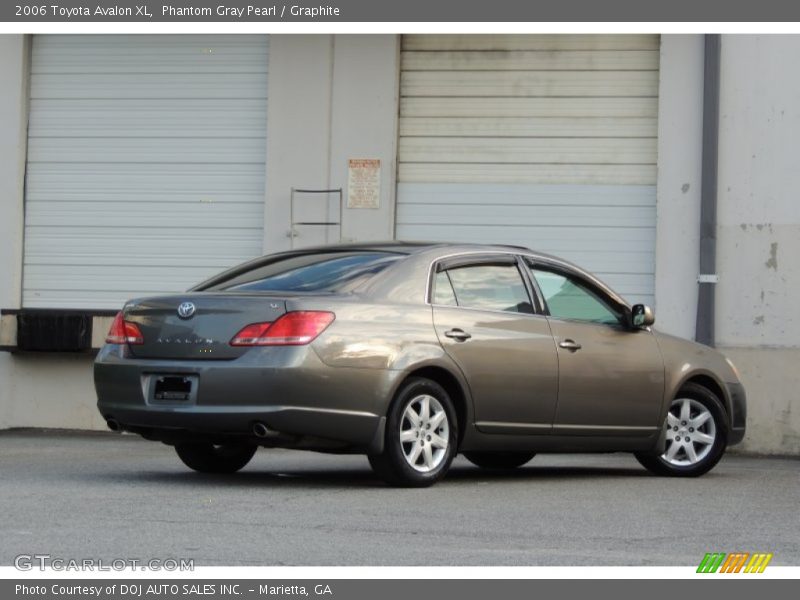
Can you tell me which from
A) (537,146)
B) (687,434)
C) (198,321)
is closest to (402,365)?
(198,321)

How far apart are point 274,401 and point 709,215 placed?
8.29 meters

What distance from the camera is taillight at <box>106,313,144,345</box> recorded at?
944cm

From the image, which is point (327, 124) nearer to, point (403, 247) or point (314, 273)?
point (403, 247)

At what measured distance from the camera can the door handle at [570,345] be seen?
408 inches

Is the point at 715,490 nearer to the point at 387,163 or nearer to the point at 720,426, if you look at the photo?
the point at 720,426

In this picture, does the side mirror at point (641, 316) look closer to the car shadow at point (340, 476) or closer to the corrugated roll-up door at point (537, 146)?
the car shadow at point (340, 476)

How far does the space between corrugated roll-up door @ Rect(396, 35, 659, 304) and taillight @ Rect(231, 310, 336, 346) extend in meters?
7.89

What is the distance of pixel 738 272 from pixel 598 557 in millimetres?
9856

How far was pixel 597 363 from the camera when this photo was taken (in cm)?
1059

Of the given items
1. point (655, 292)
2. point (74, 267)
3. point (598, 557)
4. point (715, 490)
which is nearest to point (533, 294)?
point (715, 490)

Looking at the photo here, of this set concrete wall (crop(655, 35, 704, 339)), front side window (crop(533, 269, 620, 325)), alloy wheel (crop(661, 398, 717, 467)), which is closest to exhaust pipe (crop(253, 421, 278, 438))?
front side window (crop(533, 269, 620, 325))

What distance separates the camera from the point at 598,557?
6676 mm
